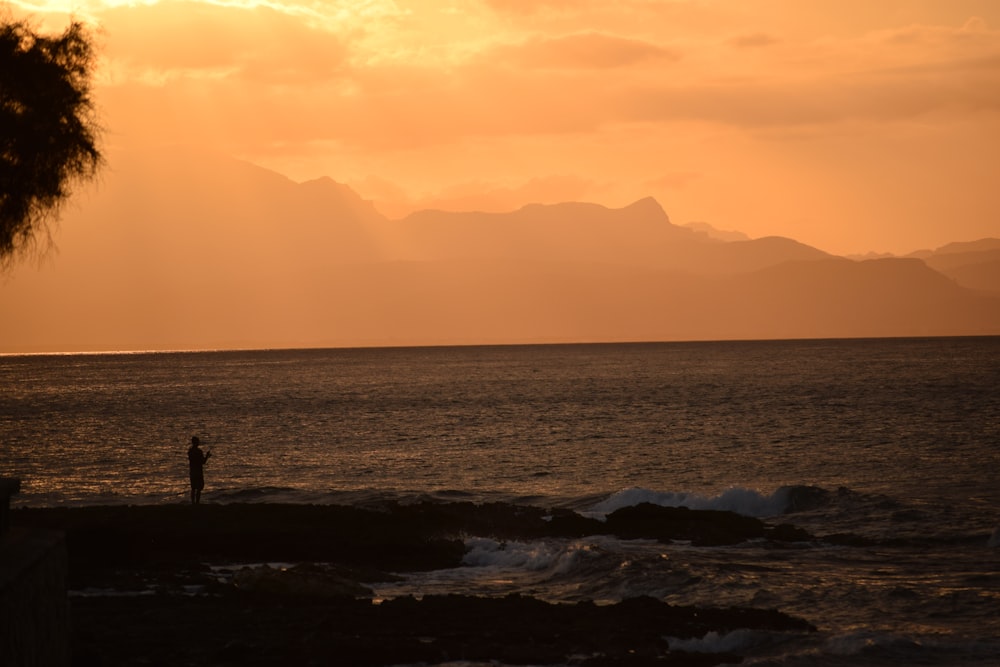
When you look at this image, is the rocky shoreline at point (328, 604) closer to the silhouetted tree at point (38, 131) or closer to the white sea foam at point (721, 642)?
the white sea foam at point (721, 642)

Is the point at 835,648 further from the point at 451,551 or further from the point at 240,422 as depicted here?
the point at 240,422

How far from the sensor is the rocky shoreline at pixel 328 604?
60.4 feet

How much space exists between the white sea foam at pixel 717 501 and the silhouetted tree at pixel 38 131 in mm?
A: 21898

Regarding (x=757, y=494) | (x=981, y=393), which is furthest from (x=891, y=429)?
(x=981, y=393)

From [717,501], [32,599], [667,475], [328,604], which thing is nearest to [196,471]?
[328,604]

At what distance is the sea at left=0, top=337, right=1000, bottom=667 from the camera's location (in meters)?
23.9

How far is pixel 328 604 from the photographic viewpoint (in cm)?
2166

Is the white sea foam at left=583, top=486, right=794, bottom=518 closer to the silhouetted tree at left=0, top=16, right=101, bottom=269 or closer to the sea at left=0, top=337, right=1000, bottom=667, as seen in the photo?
the sea at left=0, top=337, right=1000, bottom=667

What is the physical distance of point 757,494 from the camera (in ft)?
131

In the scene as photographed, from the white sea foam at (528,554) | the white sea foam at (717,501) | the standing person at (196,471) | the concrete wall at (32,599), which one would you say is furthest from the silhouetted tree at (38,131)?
the white sea foam at (717,501)

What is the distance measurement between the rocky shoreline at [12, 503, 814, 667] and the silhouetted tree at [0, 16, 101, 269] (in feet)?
20.7

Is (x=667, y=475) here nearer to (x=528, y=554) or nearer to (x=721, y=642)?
(x=528, y=554)

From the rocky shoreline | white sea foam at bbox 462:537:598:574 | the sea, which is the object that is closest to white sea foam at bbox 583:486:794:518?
the sea

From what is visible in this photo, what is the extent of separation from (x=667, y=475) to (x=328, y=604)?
3102cm
